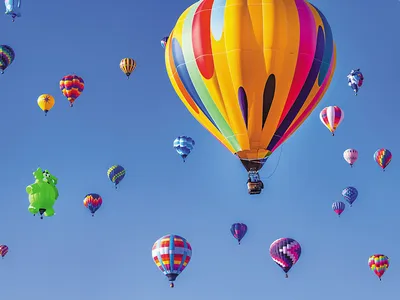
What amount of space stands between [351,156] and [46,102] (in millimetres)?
13706

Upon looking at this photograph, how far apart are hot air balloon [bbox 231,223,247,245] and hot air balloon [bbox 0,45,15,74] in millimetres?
11940

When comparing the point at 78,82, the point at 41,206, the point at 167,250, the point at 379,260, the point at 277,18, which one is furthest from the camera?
the point at 379,260

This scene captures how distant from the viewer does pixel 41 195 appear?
30.7 m

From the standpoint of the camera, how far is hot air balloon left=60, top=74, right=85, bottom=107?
40.6m

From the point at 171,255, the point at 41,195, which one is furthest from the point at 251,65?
the point at 171,255

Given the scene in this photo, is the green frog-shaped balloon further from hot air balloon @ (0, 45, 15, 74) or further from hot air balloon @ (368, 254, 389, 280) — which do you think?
hot air balloon @ (368, 254, 389, 280)

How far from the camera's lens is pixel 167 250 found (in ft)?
122

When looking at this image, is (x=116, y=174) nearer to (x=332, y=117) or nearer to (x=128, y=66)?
(x=128, y=66)

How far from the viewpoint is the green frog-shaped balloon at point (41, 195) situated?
101ft

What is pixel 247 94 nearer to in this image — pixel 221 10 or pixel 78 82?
pixel 221 10

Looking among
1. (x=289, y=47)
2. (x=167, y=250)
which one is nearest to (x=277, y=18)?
(x=289, y=47)

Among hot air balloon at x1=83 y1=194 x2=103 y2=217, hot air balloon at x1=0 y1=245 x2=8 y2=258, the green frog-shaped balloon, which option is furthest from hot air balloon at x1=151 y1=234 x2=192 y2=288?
hot air balloon at x1=0 y1=245 x2=8 y2=258

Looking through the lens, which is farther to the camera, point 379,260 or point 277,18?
point 379,260

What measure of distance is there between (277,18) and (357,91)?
17.0 meters
